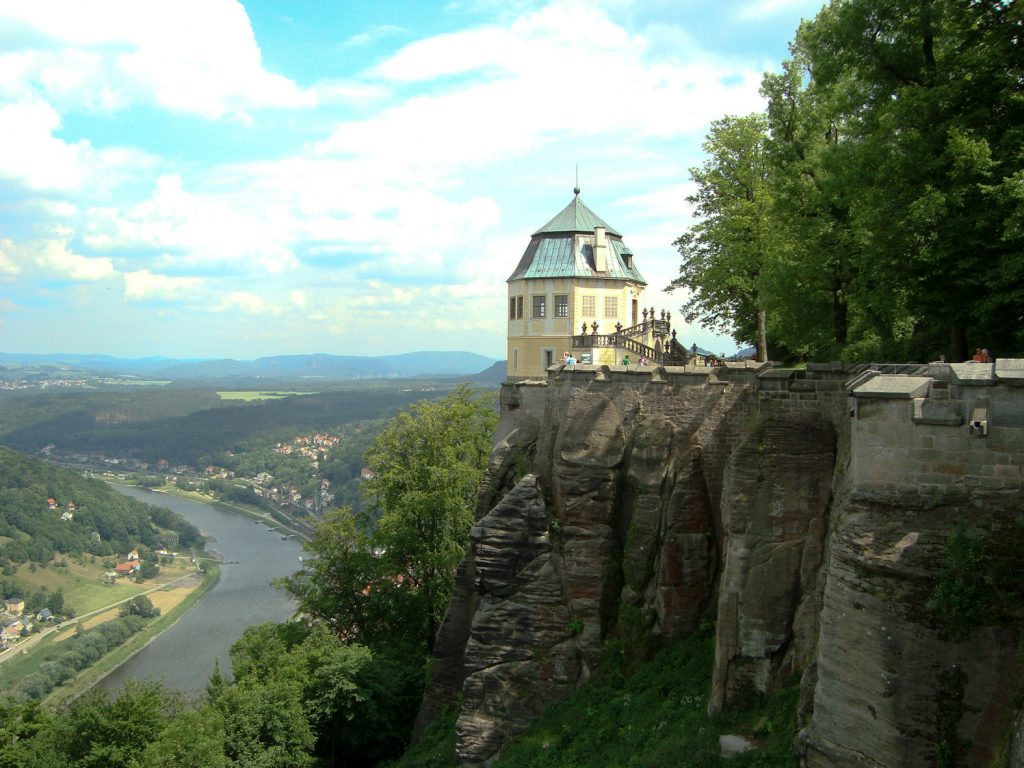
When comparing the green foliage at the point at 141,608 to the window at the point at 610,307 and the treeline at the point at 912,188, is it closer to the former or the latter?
the window at the point at 610,307

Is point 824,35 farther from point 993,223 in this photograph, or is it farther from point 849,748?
point 849,748

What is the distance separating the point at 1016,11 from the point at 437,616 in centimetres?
2909

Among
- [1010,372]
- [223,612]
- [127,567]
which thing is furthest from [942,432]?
[127,567]

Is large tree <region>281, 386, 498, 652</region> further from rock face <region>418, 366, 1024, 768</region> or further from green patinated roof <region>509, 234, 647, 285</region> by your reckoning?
green patinated roof <region>509, 234, 647, 285</region>

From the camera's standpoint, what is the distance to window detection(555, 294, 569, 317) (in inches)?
1588

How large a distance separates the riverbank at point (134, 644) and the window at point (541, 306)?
46679 millimetres

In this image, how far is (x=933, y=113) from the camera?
17391 mm

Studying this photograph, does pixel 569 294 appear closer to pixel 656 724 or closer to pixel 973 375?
pixel 656 724

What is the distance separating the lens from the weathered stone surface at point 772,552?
16.1m

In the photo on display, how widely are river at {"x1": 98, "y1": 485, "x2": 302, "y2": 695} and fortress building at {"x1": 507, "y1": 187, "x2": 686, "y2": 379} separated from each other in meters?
22.7

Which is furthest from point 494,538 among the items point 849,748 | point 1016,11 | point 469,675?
point 1016,11

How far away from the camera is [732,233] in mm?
32094

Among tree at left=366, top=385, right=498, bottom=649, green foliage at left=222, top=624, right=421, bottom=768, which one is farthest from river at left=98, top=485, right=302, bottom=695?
green foliage at left=222, top=624, right=421, bottom=768

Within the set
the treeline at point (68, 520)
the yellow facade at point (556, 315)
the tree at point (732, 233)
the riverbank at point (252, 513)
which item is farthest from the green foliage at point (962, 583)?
the treeline at point (68, 520)
